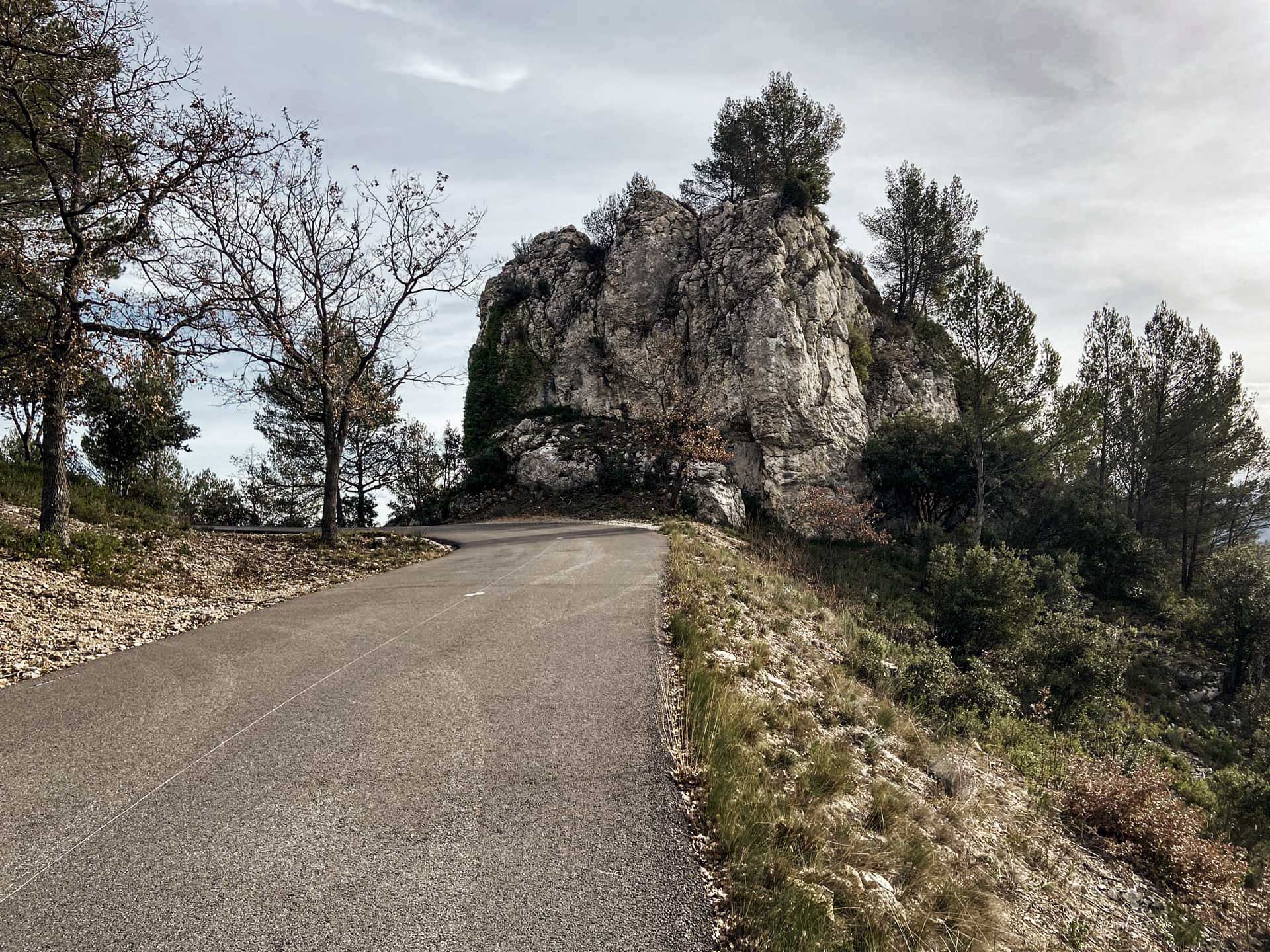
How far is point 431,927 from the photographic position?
2.82 metres

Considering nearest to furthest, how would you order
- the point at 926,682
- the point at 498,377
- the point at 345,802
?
the point at 345,802, the point at 926,682, the point at 498,377

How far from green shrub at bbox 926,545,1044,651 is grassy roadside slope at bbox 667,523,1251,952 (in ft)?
22.6

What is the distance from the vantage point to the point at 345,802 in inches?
150

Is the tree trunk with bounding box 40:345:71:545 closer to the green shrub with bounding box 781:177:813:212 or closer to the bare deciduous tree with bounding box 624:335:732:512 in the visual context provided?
the bare deciduous tree with bounding box 624:335:732:512

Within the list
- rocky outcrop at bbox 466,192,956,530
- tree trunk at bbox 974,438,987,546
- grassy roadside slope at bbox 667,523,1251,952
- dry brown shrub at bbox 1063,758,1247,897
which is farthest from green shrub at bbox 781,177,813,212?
dry brown shrub at bbox 1063,758,1247,897

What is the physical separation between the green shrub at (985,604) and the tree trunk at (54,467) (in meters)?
20.3

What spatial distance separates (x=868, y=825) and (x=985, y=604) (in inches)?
567

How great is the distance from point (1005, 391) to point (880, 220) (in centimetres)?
2055

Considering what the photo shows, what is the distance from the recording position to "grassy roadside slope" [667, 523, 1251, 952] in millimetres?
3426

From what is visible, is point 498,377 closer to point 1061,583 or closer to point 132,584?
point 132,584

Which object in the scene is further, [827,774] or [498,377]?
[498,377]

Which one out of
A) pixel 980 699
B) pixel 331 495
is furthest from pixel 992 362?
pixel 331 495

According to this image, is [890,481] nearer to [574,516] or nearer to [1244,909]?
[574,516]

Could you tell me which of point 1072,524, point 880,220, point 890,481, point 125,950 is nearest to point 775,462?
point 890,481
